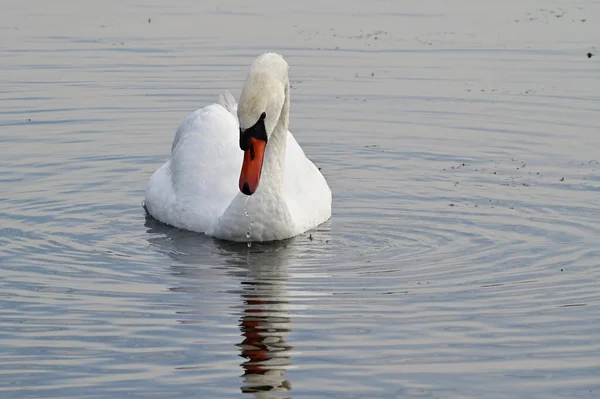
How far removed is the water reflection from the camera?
342 inches

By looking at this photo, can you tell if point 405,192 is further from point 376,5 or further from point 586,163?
point 376,5

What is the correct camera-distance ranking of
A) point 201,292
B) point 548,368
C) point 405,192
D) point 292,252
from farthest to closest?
1. point 405,192
2. point 292,252
3. point 201,292
4. point 548,368

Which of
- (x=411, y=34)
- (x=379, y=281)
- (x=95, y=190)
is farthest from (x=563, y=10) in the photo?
(x=379, y=281)

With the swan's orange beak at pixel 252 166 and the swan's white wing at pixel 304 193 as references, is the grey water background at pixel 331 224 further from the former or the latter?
the swan's orange beak at pixel 252 166

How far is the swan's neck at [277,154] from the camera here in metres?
12.7

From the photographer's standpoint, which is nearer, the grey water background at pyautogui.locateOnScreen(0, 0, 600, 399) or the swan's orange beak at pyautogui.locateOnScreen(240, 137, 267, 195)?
the grey water background at pyautogui.locateOnScreen(0, 0, 600, 399)

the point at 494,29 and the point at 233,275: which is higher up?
the point at 494,29

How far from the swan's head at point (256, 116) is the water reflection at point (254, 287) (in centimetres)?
72

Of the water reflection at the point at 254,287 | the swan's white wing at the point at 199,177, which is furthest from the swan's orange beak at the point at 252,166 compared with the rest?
the swan's white wing at the point at 199,177

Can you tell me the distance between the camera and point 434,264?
11.3m

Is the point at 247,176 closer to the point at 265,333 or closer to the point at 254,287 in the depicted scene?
the point at 254,287

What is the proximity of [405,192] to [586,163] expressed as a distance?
7.39 ft

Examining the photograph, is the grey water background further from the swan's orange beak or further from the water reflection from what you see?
the swan's orange beak

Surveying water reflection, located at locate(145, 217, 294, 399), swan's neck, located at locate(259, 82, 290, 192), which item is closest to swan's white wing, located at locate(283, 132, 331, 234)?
swan's neck, located at locate(259, 82, 290, 192)
